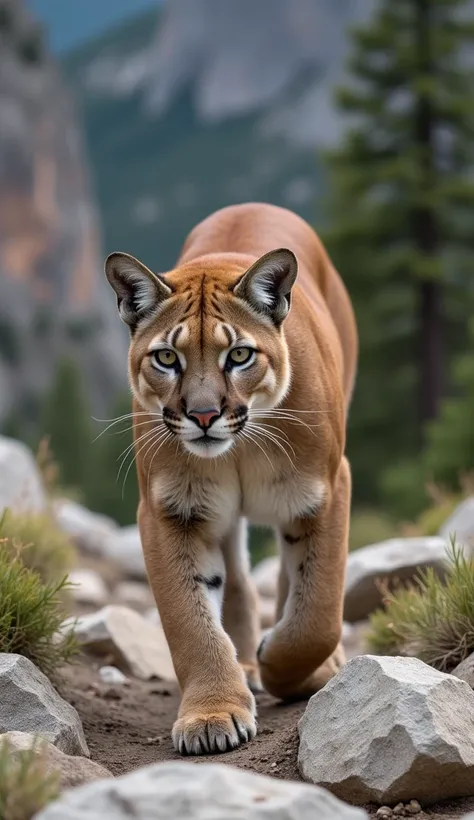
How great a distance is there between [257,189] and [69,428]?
211 feet

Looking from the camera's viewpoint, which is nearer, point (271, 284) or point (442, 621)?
point (271, 284)

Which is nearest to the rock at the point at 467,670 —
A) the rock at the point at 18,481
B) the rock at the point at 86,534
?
the rock at the point at 18,481

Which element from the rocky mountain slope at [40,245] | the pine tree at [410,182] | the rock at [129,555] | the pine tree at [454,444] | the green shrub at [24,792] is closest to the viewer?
the green shrub at [24,792]

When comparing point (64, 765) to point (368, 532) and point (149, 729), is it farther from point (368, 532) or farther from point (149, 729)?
point (368, 532)

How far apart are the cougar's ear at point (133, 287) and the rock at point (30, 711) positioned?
5.64 ft

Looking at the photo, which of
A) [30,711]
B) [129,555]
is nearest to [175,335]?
[30,711]

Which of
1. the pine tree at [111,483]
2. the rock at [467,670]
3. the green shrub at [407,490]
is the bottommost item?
the pine tree at [111,483]

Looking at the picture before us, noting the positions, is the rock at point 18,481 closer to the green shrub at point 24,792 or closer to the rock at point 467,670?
the rock at point 467,670

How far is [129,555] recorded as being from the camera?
12914mm

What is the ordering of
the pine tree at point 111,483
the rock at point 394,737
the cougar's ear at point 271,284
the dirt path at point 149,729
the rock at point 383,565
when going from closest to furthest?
the rock at point 394,737
the dirt path at point 149,729
the cougar's ear at point 271,284
the rock at point 383,565
the pine tree at point 111,483

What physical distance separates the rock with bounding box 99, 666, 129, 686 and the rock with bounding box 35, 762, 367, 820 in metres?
3.94

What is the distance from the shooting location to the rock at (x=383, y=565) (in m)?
7.40

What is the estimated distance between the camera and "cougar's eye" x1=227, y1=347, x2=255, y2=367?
502cm

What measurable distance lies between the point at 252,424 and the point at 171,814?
2573 mm
